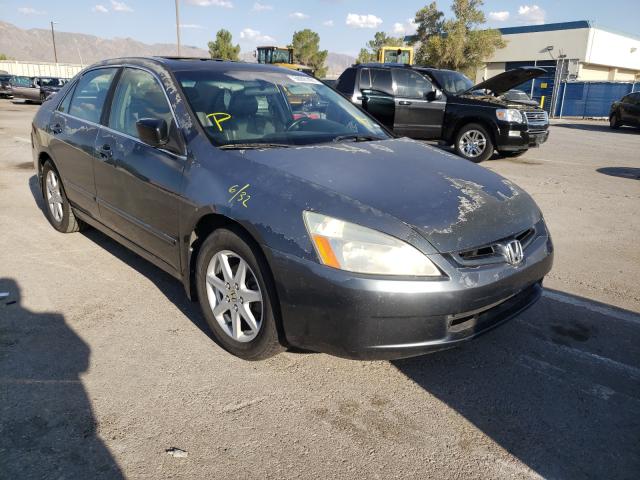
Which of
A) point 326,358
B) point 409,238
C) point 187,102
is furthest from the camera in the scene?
point 187,102

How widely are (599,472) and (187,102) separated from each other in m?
2.87

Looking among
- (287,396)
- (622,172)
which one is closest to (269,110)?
(287,396)

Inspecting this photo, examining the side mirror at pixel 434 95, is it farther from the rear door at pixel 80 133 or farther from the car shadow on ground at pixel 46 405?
→ the car shadow on ground at pixel 46 405

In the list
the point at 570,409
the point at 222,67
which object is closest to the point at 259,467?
the point at 570,409

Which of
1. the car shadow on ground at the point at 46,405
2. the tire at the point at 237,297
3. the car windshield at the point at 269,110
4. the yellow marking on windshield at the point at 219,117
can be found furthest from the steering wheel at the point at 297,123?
the car shadow on ground at the point at 46,405

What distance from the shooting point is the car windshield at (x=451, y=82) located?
34.7ft

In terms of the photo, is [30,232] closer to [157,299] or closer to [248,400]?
[157,299]

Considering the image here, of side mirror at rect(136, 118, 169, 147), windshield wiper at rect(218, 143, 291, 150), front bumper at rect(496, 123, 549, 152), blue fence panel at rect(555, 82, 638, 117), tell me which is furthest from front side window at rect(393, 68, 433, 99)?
blue fence panel at rect(555, 82, 638, 117)

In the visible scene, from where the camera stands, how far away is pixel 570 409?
255 centimetres

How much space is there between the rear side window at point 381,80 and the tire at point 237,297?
8.30m

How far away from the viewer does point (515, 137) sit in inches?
386

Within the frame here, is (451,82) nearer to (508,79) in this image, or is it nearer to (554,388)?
(508,79)

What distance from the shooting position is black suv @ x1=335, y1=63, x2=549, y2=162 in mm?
10016

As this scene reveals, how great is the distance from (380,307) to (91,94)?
3262mm
